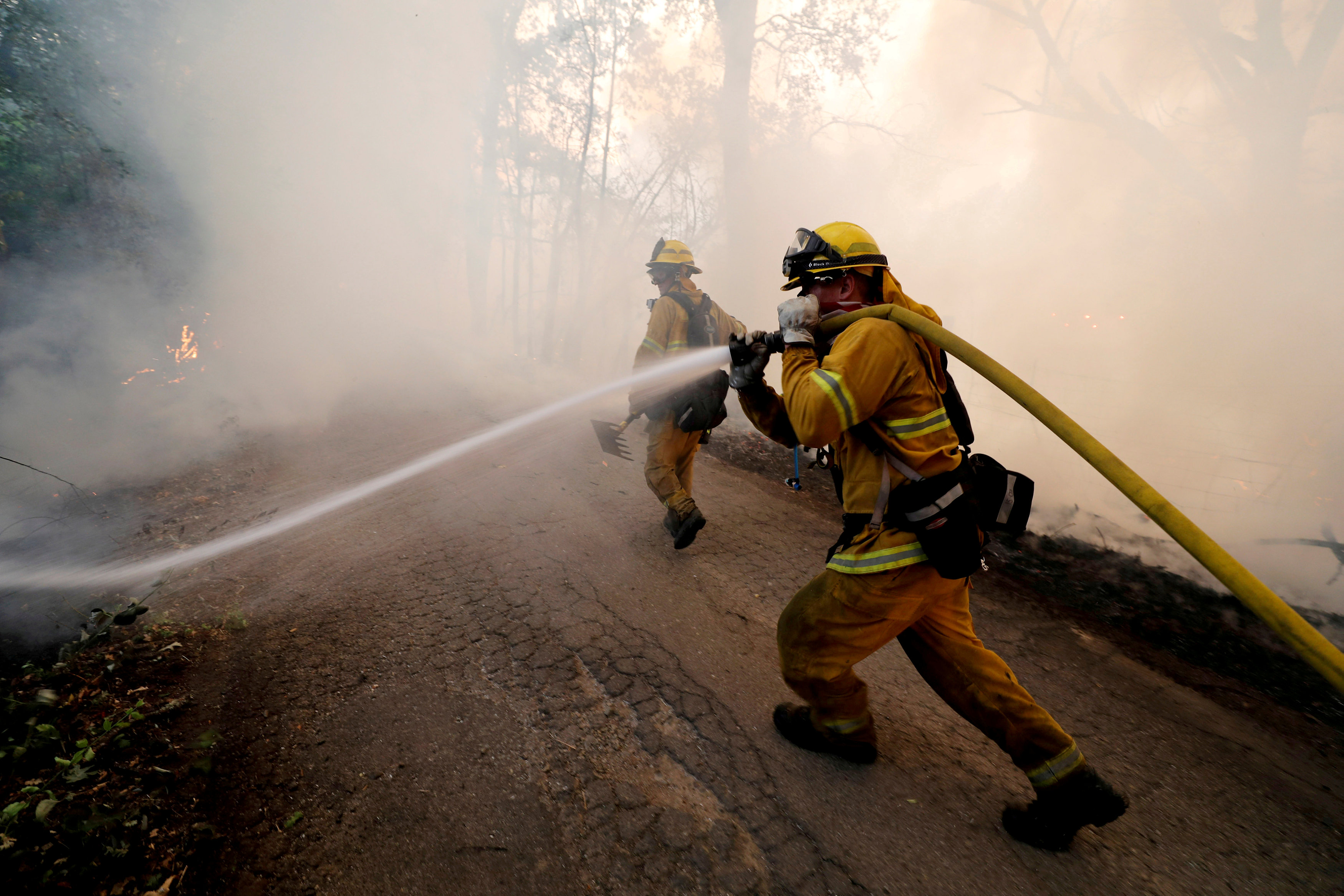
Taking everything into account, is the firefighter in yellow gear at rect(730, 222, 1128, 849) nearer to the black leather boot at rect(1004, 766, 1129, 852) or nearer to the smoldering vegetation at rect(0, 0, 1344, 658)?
the black leather boot at rect(1004, 766, 1129, 852)

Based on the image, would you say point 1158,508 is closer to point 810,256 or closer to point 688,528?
point 810,256

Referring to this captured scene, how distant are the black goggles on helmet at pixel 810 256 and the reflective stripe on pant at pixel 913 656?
1.09 metres

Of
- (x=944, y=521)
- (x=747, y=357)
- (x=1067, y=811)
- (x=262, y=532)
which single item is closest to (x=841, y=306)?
(x=747, y=357)

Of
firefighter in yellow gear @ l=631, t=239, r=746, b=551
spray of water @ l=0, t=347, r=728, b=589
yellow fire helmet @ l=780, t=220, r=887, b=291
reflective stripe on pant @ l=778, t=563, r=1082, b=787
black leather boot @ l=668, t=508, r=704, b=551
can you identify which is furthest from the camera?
firefighter in yellow gear @ l=631, t=239, r=746, b=551

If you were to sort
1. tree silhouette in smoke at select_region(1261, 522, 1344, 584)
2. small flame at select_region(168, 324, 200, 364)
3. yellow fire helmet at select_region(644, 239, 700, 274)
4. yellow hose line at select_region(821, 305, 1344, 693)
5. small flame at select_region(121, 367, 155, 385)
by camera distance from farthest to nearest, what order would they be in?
small flame at select_region(168, 324, 200, 364)
small flame at select_region(121, 367, 155, 385)
yellow fire helmet at select_region(644, 239, 700, 274)
tree silhouette in smoke at select_region(1261, 522, 1344, 584)
yellow hose line at select_region(821, 305, 1344, 693)

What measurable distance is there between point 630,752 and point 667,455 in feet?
6.99

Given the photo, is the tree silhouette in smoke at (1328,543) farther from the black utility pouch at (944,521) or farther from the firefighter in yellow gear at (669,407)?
the firefighter in yellow gear at (669,407)

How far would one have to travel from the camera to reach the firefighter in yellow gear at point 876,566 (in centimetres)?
171

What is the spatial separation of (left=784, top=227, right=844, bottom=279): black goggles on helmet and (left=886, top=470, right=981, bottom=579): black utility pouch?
0.83m

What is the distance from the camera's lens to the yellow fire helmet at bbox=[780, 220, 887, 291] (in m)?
1.93

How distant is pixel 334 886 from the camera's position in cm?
149

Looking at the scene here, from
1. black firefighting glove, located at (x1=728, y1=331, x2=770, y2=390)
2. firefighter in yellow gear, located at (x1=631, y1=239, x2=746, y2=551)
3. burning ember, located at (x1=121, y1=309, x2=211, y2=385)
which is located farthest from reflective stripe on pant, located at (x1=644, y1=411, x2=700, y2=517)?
burning ember, located at (x1=121, y1=309, x2=211, y2=385)

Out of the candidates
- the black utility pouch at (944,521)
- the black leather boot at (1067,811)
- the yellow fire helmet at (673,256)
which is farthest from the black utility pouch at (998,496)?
the yellow fire helmet at (673,256)

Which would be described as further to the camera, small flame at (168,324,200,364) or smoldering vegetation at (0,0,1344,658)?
small flame at (168,324,200,364)
